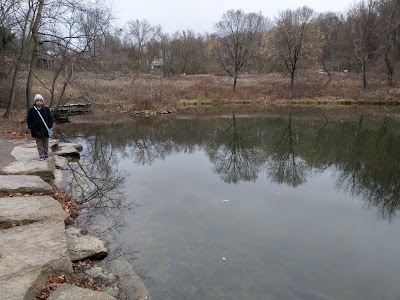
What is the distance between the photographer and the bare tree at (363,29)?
36.6 metres

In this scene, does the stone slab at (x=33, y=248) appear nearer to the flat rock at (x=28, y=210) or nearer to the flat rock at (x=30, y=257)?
the flat rock at (x=30, y=257)

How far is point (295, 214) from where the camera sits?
8188mm

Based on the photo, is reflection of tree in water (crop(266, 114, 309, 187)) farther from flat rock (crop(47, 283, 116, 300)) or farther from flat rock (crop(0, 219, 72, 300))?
flat rock (crop(47, 283, 116, 300))

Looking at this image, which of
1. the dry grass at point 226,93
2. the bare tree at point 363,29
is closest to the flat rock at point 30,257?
the dry grass at point 226,93

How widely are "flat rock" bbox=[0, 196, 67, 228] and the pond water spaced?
1250 millimetres

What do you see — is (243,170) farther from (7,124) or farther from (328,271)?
(7,124)

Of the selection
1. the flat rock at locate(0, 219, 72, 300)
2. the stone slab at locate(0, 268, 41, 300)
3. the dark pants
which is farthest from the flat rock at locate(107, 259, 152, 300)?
the dark pants

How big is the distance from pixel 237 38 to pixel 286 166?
29.8m

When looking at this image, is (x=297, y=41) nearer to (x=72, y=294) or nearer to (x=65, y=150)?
(x=65, y=150)

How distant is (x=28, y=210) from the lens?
251 inches

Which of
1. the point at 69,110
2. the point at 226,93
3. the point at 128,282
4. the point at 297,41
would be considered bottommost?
the point at 128,282

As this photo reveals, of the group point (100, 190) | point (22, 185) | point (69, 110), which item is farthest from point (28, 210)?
point (69, 110)

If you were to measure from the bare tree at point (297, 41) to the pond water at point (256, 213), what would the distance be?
2064cm

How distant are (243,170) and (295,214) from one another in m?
4.15
